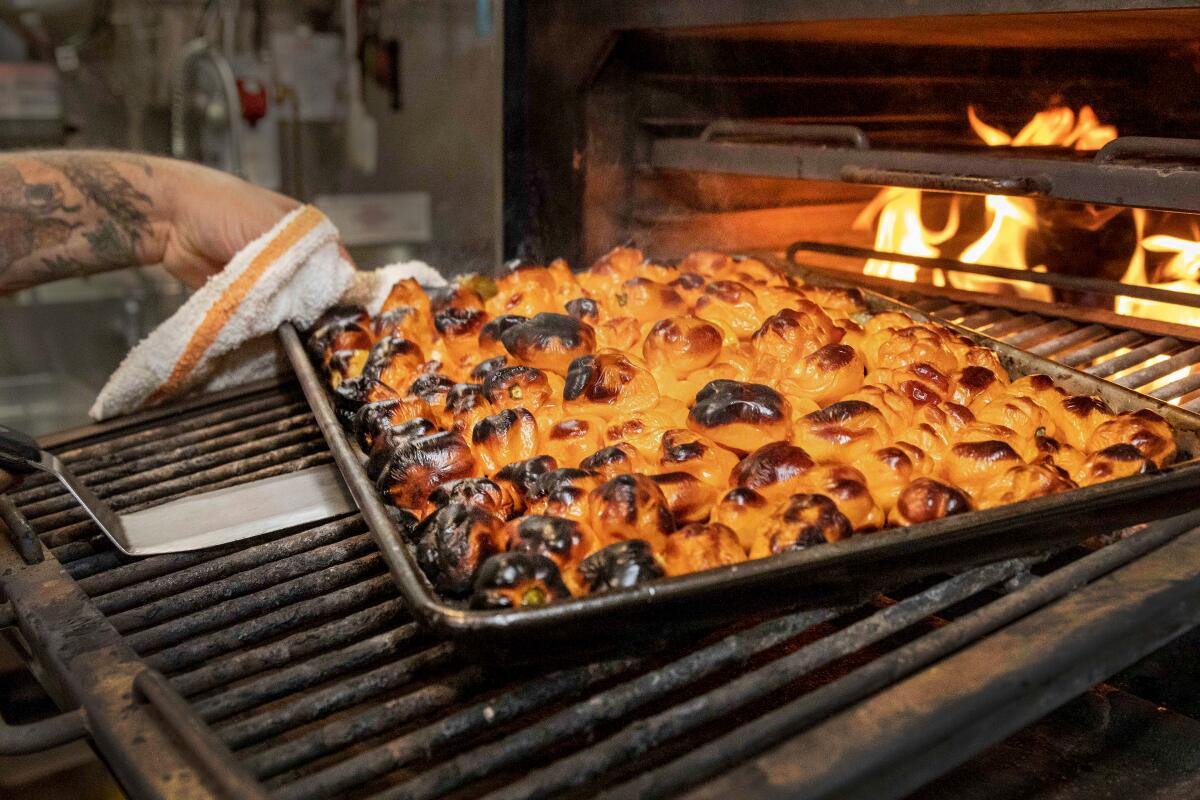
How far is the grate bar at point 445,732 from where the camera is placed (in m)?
0.90

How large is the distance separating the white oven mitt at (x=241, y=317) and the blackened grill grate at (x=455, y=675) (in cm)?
47

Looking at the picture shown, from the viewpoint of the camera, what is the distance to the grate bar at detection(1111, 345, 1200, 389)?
158 cm

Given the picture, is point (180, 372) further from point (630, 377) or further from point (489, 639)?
point (489, 639)

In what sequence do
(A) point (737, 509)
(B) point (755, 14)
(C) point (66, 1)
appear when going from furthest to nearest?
1. (C) point (66, 1)
2. (B) point (755, 14)
3. (A) point (737, 509)

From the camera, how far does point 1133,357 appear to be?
5.57 ft

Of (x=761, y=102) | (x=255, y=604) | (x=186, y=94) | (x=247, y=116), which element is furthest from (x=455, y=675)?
(x=186, y=94)

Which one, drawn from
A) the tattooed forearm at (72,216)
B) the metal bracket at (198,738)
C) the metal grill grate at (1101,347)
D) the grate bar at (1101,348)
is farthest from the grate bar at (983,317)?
the tattooed forearm at (72,216)

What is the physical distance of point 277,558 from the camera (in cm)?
137

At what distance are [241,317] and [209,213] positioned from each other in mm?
290

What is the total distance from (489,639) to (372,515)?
34 cm

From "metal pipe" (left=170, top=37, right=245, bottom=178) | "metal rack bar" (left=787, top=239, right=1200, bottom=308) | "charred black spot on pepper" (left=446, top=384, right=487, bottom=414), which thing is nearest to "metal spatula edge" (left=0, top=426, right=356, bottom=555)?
"charred black spot on pepper" (left=446, top=384, right=487, bottom=414)

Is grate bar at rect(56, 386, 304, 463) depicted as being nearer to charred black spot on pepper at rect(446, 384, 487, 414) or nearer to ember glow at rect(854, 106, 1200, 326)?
charred black spot on pepper at rect(446, 384, 487, 414)

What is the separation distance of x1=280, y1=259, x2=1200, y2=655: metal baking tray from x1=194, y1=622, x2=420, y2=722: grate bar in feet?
0.29

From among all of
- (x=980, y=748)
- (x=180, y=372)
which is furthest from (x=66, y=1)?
(x=980, y=748)
